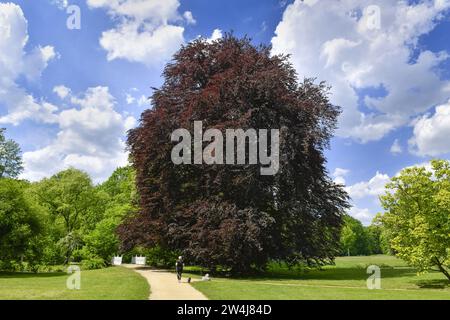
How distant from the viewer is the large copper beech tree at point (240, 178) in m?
26.4

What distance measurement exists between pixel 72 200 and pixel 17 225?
84.7 ft

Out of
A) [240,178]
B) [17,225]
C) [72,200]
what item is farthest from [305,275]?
[72,200]

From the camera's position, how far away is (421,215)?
75.8ft

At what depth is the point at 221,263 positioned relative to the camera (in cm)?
2698

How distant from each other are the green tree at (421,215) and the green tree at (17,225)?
2433 centimetres

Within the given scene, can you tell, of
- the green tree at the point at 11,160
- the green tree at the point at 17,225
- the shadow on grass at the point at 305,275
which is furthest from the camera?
the green tree at the point at 11,160

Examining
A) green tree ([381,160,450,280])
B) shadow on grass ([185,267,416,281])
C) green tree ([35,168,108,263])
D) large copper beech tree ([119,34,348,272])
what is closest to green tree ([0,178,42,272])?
large copper beech tree ([119,34,348,272])

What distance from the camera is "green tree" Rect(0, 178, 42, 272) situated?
29219 millimetres

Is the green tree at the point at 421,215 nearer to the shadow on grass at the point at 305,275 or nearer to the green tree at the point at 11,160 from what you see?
the shadow on grass at the point at 305,275

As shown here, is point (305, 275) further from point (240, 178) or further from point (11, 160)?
point (11, 160)

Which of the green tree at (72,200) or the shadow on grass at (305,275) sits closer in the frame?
the shadow on grass at (305,275)

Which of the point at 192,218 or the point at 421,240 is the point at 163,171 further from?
the point at 421,240

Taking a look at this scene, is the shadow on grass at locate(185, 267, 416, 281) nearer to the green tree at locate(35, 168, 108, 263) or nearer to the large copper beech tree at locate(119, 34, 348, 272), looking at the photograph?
the large copper beech tree at locate(119, 34, 348, 272)

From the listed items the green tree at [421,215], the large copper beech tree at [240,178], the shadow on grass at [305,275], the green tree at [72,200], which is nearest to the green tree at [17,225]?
the large copper beech tree at [240,178]
